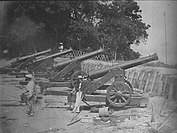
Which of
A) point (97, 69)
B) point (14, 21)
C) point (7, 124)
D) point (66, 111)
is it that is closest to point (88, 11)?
point (14, 21)

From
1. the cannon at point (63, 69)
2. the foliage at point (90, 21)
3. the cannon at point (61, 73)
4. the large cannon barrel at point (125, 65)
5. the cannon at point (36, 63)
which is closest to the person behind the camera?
the foliage at point (90, 21)

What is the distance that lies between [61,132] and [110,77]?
5.14 ft

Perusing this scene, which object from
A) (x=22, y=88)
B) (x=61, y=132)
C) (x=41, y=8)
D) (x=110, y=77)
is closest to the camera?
(x=41, y=8)

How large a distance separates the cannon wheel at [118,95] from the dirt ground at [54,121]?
2.54 feet

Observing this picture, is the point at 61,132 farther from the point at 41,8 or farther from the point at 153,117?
the point at 41,8

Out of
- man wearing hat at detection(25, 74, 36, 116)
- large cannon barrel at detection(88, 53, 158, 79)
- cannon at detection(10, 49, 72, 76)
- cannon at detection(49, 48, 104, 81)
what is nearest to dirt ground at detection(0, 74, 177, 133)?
man wearing hat at detection(25, 74, 36, 116)

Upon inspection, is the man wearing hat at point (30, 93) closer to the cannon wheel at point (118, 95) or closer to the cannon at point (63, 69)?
the cannon at point (63, 69)

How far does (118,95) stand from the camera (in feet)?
17.3

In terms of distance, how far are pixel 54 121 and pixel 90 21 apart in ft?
4.73

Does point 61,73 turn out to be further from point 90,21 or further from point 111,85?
point 90,21

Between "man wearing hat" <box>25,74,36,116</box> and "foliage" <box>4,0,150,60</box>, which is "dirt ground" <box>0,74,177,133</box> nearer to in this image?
"man wearing hat" <box>25,74,36,116</box>

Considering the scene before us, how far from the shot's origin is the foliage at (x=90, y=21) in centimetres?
381

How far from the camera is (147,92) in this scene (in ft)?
15.6

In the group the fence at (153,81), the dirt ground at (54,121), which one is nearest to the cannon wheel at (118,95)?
the fence at (153,81)
